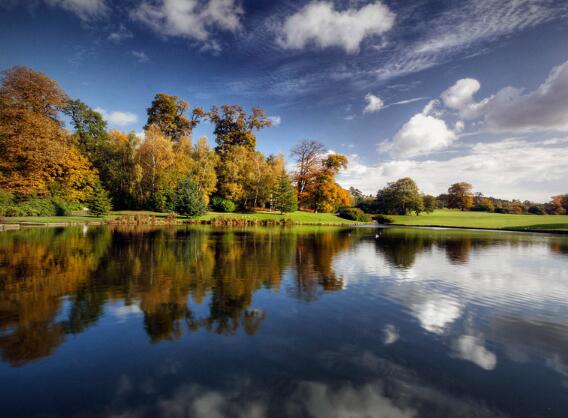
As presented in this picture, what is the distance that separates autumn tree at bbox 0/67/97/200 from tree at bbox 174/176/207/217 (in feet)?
48.6

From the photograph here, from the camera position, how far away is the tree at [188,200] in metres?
44.0

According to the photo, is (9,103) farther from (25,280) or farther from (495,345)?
(495,345)

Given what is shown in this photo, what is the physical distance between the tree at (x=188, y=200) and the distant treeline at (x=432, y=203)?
174 ft

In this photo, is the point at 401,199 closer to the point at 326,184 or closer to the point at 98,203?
the point at 326,184

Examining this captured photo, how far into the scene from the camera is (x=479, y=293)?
32.9ft

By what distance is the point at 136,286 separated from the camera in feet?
31.0

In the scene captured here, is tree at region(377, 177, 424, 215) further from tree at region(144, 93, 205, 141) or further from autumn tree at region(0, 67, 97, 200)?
autumn tree at region(0, 67, 97, 200)

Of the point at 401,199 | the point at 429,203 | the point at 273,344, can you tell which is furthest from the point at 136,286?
the point at 429,203

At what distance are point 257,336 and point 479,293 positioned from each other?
830 cm

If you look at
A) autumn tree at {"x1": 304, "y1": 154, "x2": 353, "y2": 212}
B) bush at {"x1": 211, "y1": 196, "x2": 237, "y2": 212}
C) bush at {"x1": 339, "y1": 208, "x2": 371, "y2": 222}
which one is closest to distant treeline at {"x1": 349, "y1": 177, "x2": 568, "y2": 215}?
bush at {"x1": 339, "y1": 208, "x2": 371, "y2": 222}

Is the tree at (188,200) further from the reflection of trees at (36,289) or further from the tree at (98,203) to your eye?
the reflection of trees at (36,289)

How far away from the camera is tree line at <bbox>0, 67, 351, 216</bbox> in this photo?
33375 mm

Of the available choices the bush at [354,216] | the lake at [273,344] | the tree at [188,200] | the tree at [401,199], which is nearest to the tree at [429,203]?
the tree at [401,199]

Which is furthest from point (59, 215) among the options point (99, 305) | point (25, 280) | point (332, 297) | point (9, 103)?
point (332, 297)
